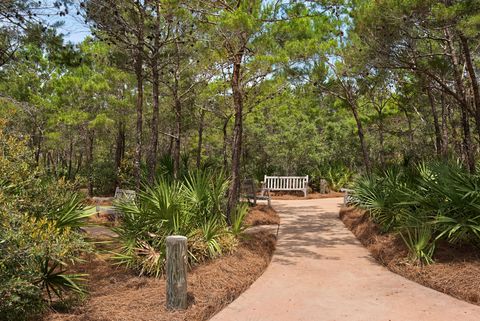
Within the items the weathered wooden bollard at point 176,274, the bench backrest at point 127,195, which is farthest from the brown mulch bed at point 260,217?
the weathered wooden bollard at point 176,274

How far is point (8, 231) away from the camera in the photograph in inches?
128

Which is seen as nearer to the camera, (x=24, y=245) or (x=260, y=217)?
(x=24, y=245)

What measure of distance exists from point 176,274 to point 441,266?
11.4ft

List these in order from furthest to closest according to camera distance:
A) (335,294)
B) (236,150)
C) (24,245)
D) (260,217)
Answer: (260,217) → (236,150) → (335,294) → (24,245)

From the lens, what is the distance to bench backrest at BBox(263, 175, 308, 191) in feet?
56.3

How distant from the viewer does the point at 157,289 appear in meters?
4.82

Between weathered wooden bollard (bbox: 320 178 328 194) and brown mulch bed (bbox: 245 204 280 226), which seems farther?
weathered wooden bollard (bbox: 320 178 328 194)

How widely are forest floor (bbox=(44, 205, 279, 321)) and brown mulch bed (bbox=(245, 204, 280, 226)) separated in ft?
9.91

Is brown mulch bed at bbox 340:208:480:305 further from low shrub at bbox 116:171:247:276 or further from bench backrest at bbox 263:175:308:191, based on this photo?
bench backrest at bbox 263:175:308:191

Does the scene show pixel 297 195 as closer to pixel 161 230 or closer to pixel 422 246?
pixel 422 246

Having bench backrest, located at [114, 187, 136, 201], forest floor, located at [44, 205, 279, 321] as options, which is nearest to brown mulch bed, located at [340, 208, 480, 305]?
forest floor, located at [44, 205, 279, 321]

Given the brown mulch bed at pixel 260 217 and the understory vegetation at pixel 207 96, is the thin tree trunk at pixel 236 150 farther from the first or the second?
the brown mulch bed at pixel 260 217

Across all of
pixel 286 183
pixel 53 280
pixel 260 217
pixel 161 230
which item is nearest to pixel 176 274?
pixel 53 280

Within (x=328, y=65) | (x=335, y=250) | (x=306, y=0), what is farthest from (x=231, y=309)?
(x=328, y=65)
